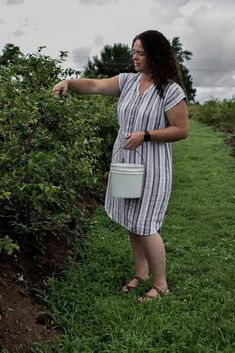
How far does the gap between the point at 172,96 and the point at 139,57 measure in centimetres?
32

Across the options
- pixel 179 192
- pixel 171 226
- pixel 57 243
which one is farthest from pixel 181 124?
pixel 179 192

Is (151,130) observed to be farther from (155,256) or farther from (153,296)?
(153,296)

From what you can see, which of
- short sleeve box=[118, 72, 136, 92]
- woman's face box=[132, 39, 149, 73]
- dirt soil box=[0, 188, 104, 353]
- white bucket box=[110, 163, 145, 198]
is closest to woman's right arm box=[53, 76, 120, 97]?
short sleeve box=[118, 72, 136, 92]

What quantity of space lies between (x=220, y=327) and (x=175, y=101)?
1.30 meters

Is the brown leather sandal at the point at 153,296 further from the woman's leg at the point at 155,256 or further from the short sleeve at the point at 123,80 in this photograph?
the short sleeve at the point at 123,80

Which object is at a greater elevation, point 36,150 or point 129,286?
point 36,150

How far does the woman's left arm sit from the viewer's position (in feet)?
11.0

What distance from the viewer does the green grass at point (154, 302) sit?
2949 mm

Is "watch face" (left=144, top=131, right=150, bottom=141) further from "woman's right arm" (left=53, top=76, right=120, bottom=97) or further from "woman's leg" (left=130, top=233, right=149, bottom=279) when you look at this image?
"woman's leg" (left=130, top=233, right=149, bottom=279)

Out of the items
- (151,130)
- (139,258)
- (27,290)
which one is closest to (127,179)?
(151,130)

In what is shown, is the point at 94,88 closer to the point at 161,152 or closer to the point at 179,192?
the point at 161,152

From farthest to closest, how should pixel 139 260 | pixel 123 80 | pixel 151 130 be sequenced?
1. pixel 139 260
2. pixel 123 80
3. pixel 151 130

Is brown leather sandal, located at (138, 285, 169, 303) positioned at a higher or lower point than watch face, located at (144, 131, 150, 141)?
lower

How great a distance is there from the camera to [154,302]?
3406mm
